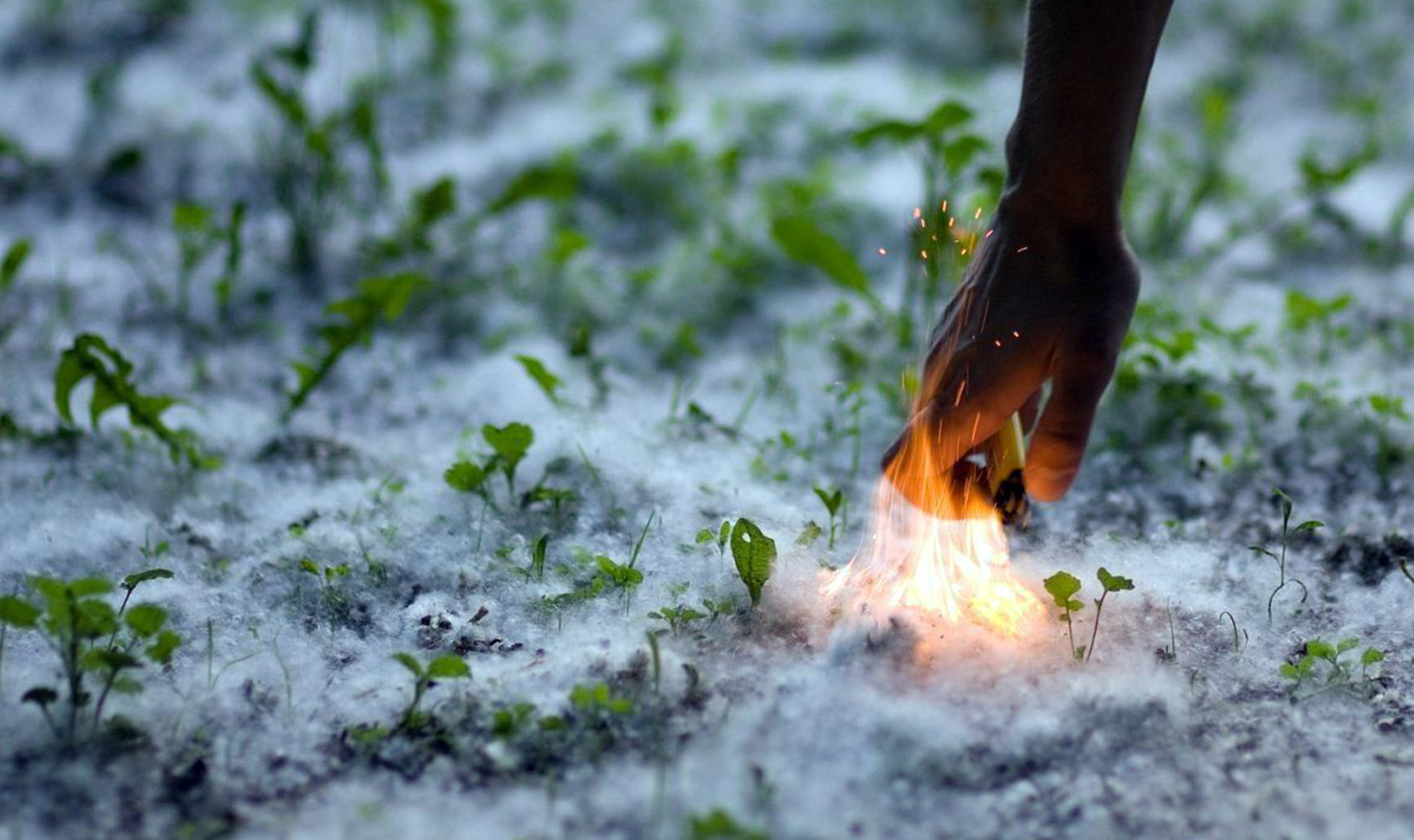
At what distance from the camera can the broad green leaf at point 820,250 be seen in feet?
9.32

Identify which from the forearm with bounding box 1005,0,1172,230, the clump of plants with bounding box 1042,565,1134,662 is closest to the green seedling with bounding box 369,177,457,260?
the forearm with bounding box 1005,0,1172,230

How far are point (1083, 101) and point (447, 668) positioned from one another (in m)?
1.26

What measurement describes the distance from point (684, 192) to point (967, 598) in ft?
6.63

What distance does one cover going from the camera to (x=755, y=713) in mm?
1683

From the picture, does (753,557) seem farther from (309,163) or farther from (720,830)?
(309,163)

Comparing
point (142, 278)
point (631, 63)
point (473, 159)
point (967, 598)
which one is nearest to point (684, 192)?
point (473, 159)

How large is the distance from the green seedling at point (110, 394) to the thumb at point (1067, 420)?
5.19 ft

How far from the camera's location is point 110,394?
90.9 inches

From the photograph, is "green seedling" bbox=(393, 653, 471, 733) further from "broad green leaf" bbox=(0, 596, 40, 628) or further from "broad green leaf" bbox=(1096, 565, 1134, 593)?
"broad green leaf" bbox=(1096, 565, 1134, 593)

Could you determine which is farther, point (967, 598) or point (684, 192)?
point (684, 192)

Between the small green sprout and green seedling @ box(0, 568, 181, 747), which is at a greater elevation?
the small green sprout

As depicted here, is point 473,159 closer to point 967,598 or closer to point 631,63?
point 631,63

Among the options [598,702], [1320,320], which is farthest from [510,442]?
[1320,320]

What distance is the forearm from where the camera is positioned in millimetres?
1800
